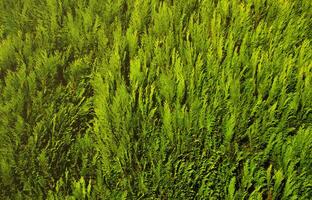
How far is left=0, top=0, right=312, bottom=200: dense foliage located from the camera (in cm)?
203

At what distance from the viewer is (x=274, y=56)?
7.84ft

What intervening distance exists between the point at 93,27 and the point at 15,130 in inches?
50.0

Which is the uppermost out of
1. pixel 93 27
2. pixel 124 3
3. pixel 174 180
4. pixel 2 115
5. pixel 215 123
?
pixel 124 3

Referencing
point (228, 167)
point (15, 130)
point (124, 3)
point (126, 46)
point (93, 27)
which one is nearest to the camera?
point (228, 167)

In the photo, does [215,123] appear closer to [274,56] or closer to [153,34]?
[274,56]

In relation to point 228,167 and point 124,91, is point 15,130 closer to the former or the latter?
point 124,91

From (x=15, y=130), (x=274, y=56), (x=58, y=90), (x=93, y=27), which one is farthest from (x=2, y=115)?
(x=274, y=56)

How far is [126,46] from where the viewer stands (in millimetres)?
2957

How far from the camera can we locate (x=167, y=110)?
2.12 metres

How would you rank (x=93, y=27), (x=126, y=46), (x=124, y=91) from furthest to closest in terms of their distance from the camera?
(x=93, y=27), (x=126, y=46), (x=124, y=91)

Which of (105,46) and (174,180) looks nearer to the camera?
(174,180)

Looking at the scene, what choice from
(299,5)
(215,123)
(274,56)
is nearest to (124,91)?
(215,123)

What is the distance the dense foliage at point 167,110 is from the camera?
203cm

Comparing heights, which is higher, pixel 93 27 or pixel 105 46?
pixel 93 27
